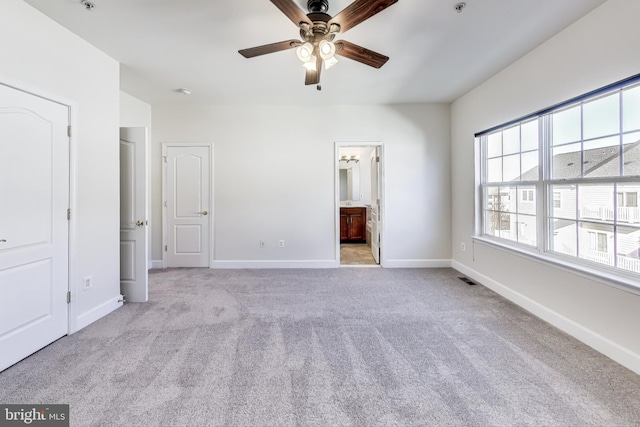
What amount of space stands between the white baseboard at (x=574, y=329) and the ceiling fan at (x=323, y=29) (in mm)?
2749

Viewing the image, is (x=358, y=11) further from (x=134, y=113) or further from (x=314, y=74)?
(x=134, y=113)

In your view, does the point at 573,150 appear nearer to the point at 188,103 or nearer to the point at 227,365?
the point at 227,365

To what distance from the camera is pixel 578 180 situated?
7.23 feet

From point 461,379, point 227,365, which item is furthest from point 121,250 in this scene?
point 461,379

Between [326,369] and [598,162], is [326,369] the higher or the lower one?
the lower one

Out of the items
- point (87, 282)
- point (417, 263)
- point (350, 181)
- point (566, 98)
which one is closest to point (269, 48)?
point (566, 98)

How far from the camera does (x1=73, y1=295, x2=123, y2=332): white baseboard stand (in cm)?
232

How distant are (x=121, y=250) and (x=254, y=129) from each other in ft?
8.22

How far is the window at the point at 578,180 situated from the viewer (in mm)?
1880

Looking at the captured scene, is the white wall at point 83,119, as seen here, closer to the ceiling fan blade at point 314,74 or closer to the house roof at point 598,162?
the ceiling fan blade at point 314,74

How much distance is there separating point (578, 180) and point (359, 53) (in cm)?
218

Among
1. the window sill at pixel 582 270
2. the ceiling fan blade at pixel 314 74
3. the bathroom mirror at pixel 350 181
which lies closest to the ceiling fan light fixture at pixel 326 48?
the ceiling fan blade at pixel 314 74

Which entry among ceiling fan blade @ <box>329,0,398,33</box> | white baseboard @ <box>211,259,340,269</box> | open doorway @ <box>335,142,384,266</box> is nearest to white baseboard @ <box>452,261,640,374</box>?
open doorway @ <box>335,142,384,266</box>

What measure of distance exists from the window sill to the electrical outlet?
14.3 feet
